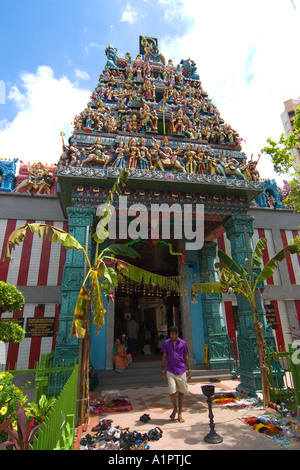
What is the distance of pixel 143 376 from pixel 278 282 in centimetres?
901

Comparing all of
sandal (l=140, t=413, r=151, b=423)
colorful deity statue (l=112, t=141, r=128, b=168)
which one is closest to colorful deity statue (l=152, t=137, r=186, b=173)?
colorful deity statue (l=112, t=141, r=128, b=168)

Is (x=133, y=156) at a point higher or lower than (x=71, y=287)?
higher

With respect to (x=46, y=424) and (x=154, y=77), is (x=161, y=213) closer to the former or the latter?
(x=46, y=424)

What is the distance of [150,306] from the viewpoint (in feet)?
61.7

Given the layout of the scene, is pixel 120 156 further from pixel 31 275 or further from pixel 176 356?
pixel 176 356

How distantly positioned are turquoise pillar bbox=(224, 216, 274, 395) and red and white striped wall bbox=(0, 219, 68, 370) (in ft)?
24.9

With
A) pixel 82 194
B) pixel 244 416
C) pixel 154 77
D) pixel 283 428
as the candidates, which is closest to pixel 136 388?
pixel 244 416

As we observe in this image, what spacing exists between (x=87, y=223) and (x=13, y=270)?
5415 mm

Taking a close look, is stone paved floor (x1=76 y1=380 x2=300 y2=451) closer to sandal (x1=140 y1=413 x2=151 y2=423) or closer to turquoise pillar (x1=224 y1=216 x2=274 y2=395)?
sandal (x1=140 y1=413 x2=151 y2=423)

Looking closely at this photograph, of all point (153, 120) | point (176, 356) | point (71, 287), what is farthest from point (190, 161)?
point (176, 356)

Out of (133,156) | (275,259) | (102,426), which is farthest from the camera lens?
(133,156)

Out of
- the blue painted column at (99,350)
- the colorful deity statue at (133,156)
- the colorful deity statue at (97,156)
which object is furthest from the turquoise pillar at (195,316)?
the colorful deity statue at (97,156)

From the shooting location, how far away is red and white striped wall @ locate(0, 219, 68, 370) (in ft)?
35.2

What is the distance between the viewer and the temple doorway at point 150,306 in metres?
15.1
